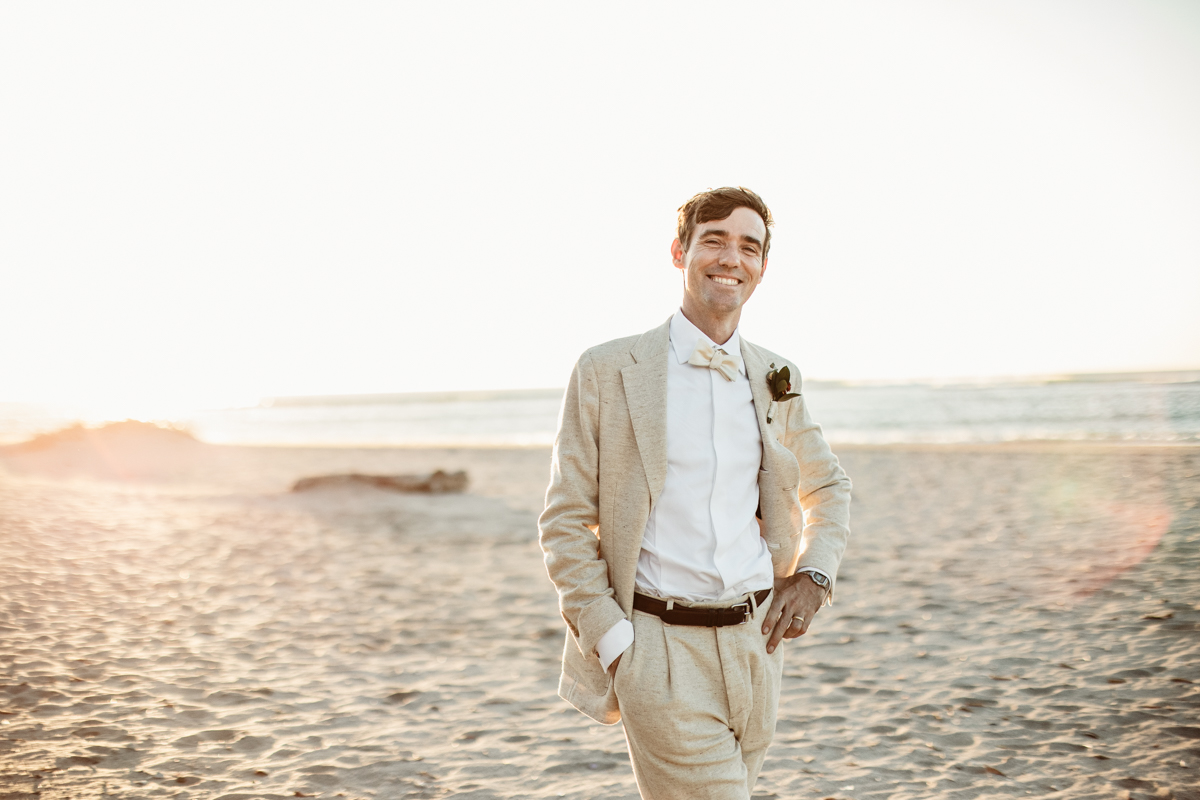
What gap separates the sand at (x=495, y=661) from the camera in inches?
156

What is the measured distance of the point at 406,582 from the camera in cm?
816

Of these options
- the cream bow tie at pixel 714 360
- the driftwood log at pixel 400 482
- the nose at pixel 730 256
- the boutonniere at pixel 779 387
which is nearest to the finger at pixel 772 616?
the boutonniere at pixel 779 387

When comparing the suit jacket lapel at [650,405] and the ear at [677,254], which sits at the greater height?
the ear at [677,254]

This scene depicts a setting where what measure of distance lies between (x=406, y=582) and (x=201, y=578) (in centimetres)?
213

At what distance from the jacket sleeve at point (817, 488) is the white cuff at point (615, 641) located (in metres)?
0.65

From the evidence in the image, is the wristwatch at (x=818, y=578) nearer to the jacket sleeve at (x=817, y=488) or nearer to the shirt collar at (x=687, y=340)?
the jacket sleeve at (x=817, y=488)

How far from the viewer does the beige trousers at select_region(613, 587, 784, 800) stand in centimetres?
217

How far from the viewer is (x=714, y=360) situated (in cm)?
238

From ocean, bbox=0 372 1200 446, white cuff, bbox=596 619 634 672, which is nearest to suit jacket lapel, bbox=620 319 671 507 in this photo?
white cuff, bbox=596 619 634 672

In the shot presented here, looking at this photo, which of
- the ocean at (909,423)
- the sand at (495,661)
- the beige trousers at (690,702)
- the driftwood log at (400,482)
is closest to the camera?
the beige trousers at (690,702)

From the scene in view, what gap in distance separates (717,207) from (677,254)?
0.23 metres

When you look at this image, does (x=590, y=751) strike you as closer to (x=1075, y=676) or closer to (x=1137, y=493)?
(x=1075, y=676)

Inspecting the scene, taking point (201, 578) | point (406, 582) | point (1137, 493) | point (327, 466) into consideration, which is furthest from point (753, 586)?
point (327, 466)

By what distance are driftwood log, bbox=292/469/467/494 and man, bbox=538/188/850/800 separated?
1169 cm
